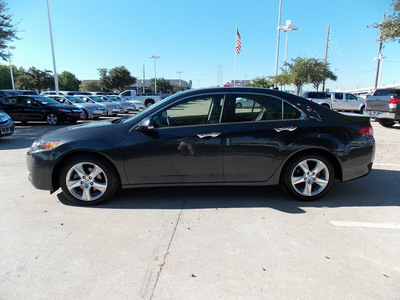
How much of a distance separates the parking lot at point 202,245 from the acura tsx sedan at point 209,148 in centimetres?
36

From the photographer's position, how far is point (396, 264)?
8.39 ft

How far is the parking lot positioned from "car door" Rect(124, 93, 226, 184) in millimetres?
443

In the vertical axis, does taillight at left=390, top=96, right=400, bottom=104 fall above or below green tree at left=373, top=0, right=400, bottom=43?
below

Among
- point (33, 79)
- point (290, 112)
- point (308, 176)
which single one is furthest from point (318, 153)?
point (33, 79)

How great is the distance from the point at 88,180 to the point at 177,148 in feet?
4.27

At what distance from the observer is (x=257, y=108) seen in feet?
12.5

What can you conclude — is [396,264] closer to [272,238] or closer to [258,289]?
[272,238]

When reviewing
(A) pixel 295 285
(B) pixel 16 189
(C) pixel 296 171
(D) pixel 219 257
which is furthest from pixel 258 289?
(B) pixel 16 189

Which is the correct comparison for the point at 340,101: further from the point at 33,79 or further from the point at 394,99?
the point at 33,79

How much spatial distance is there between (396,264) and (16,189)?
5.26 meters

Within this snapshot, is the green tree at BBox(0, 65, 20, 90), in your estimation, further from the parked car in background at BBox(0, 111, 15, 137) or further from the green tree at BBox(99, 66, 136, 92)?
the parked car in background at BBox(0, 111, 15, 137)

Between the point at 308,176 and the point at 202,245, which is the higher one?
the point at 308,176

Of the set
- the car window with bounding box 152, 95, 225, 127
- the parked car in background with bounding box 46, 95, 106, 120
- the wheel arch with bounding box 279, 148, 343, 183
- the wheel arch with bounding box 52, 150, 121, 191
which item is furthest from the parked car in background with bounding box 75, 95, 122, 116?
the wheel arch with bounding box 279, 148, 343, 183

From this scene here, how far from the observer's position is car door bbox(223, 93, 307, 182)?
3.69m
